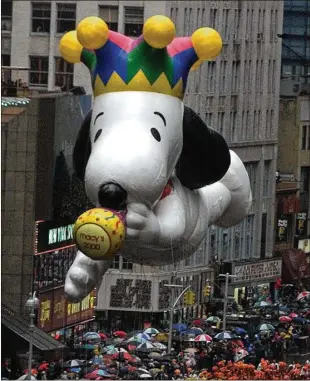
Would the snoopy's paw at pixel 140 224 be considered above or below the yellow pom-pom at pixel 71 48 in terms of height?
below

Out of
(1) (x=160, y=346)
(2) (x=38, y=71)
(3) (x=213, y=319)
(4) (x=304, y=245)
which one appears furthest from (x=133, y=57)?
(4) (x=304, y=245)

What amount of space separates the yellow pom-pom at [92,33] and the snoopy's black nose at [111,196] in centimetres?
83

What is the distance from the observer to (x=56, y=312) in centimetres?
3906

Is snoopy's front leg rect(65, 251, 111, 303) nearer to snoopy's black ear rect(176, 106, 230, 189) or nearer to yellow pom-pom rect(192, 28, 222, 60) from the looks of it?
snoopy's black ear rect(176, 106, 230, 189)

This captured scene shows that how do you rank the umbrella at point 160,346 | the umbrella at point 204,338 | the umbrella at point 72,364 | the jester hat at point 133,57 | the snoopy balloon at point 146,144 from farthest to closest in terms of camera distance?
the umbrella at point 204,338
the umbrella at point 160,346
the umbrella at point 72,364
the jester hat at point 133,57
the snoopy balloon at point 146,144

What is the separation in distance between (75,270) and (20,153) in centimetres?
2689

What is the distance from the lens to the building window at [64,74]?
46281 millimetres

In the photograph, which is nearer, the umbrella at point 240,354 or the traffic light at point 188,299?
the umbrella at point 240,354

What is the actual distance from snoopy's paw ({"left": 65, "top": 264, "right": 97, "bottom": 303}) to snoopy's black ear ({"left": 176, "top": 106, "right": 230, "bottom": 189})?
755 millimetres

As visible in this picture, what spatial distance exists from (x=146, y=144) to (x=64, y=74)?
31995 millimetres

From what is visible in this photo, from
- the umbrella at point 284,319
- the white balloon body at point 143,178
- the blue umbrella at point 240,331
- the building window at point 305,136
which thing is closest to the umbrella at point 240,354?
the blue umbrella at point 240,331

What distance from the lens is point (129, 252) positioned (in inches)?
609

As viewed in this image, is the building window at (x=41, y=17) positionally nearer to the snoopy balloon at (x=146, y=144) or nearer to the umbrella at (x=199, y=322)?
the umbrella at (x=199, y=322)

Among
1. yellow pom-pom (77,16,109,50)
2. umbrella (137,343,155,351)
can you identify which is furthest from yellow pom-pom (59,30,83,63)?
umbrella (137,343,155,351)
